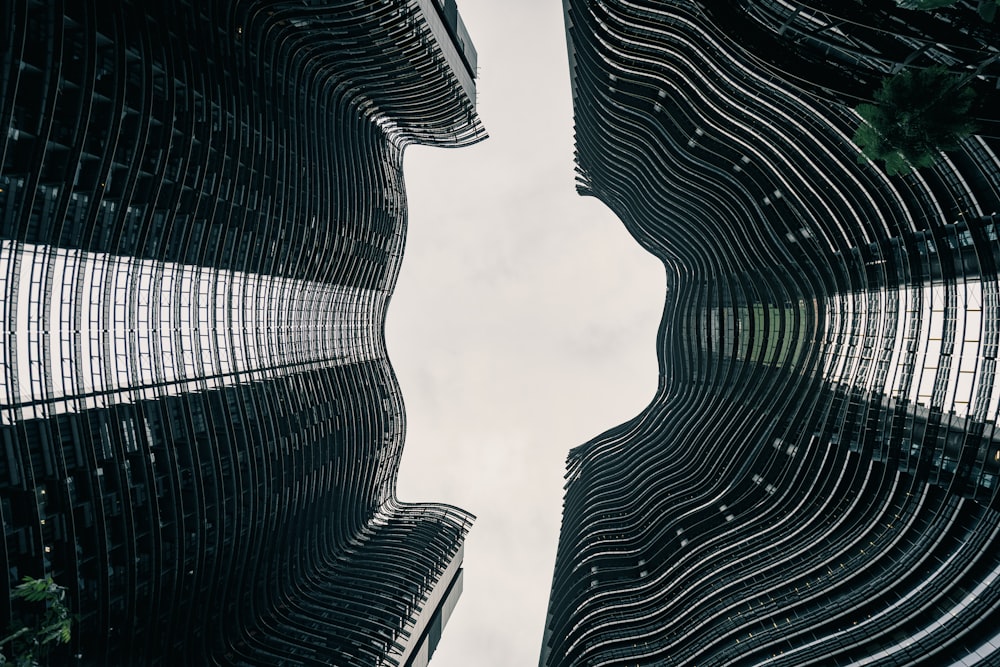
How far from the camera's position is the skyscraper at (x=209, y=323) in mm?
30938

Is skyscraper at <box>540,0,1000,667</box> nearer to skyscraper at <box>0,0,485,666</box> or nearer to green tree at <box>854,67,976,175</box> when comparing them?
green tree at <box>854,67,976,175</box>

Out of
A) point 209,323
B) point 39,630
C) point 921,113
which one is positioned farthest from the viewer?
point 209,323

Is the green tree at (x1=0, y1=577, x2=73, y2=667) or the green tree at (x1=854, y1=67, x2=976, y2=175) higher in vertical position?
the green tree at (x1=854, y1=67, x2=976, y2=175)

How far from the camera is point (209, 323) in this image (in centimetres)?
5275

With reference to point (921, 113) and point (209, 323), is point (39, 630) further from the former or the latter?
point (209, 323)

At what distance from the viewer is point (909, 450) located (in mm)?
36219

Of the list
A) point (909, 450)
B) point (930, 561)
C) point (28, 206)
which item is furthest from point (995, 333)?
point (28, 206)

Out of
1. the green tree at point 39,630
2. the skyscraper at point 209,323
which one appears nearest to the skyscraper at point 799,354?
the green tree at point 39,630

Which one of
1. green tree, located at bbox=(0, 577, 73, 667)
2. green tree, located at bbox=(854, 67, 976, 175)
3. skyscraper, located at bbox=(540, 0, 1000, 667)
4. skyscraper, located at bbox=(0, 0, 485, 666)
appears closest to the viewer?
green tree, located at bbox=(854, 67, 976, 175)

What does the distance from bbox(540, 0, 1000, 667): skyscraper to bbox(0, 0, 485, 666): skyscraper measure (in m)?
33.8

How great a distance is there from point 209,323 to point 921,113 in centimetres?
5801

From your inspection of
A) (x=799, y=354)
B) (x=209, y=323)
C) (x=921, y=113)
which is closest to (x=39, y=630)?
(x=921, y=113)

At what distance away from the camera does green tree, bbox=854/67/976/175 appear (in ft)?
40.3

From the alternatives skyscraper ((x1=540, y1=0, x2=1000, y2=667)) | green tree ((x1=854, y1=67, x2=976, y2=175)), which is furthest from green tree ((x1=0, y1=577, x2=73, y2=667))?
skyscraper ((x1=540, y1=0, x2=1000, y2=667))
